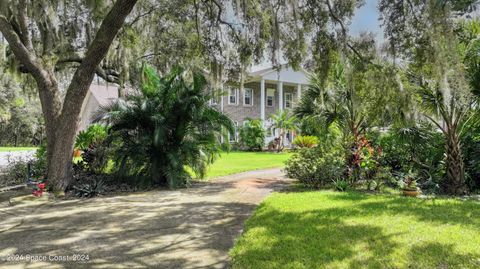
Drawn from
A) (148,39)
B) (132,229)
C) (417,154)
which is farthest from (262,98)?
(132,229)

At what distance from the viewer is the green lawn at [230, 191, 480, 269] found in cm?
376

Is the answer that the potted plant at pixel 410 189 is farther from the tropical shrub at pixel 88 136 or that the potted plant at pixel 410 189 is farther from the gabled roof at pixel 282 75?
the gabled roof at pixel 282 75

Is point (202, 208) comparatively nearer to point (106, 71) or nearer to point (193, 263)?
point (193, 263)

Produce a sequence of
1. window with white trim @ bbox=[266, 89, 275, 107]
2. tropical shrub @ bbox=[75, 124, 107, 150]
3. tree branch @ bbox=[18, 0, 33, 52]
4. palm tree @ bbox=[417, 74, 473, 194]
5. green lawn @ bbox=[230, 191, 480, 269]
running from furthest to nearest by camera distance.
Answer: window with white trim @ bbox=[266, 89, 275, 107] → tropical shrub @ bbox=[75, 124, 107, 150] → tree branch @ bbox=[18, 0, 33, 52] → palm tree @ bbox=[417, 74, 473, 194] → green lawn @ bbox=[230, 191, 480, 269]

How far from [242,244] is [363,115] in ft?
25.1

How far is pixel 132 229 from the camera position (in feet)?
16.8

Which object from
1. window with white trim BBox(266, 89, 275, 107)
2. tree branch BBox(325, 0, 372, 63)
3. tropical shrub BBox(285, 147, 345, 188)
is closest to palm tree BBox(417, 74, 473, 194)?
tree branch BBox(325, 0, 372, 63)

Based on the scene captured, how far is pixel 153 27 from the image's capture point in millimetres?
12438

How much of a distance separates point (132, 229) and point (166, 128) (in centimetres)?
389

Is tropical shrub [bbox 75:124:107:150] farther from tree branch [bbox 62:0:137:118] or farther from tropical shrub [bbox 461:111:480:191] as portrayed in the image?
tropical shrub [bbox 461:111:480:191]

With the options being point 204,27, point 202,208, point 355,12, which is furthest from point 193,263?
point 204,27

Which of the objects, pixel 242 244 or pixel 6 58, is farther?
pixel 6 58

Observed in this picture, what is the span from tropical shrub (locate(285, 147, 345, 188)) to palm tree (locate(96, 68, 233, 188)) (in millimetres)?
1950

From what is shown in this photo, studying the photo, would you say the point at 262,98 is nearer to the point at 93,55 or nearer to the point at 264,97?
the point at 264,97
